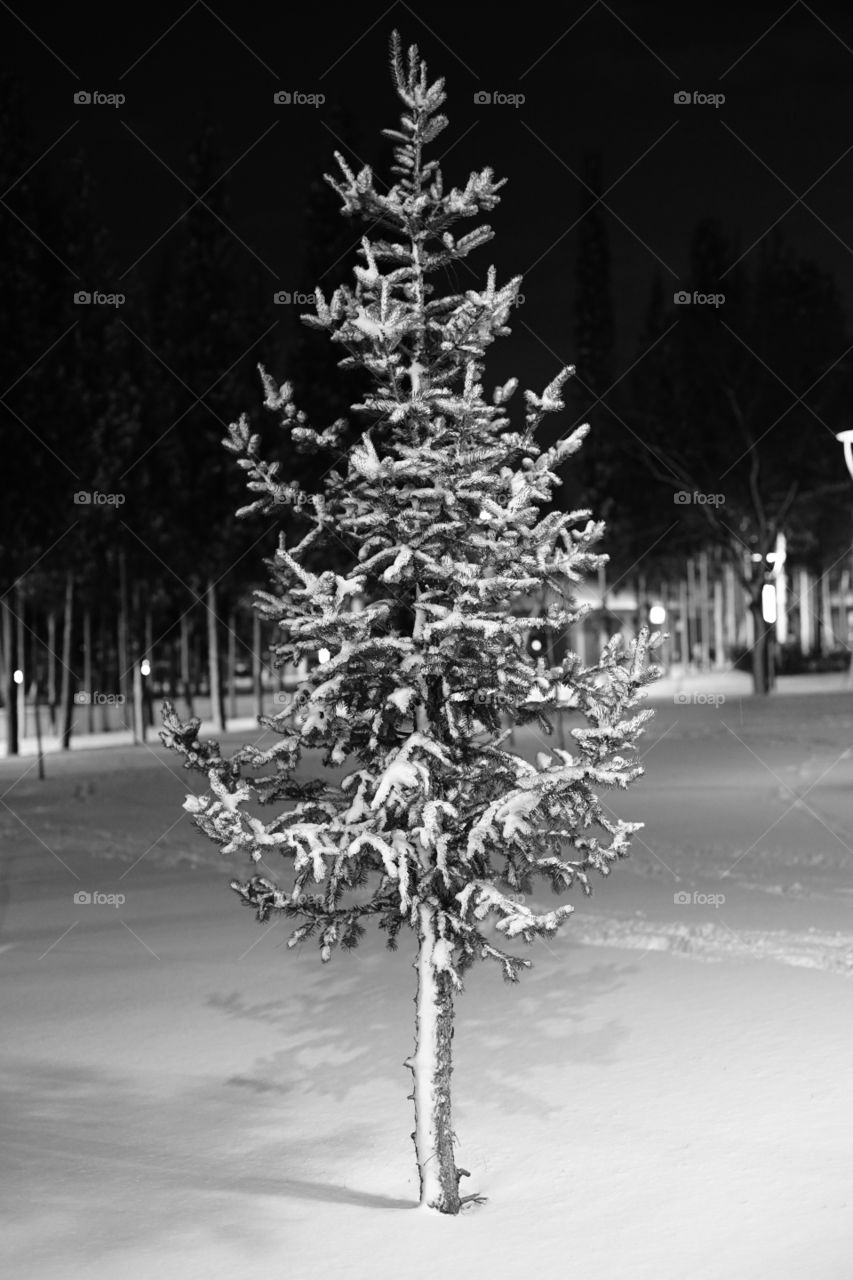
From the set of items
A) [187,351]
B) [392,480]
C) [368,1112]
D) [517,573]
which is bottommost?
[368,1112]

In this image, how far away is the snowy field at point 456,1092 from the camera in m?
5.96

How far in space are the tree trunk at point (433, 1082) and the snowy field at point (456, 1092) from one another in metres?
0.16

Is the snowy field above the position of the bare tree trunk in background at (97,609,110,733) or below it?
below

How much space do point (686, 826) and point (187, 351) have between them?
26.4 m

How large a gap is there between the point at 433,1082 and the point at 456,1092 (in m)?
1.70

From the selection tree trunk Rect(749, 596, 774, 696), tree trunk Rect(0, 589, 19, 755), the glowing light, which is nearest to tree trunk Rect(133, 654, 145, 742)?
tree trunk Rect(0, 589, 19, 755)

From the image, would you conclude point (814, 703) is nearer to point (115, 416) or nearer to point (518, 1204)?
point (115, 416)

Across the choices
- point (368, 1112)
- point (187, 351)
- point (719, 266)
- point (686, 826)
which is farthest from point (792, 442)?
point (368, 1112)

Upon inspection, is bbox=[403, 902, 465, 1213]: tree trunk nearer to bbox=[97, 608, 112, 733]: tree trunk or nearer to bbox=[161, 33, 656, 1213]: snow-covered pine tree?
bbox=[161, 33, 656, 1213]: snow-covered pine tree

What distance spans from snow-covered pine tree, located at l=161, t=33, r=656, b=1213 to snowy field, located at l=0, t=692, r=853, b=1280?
714 millimetres

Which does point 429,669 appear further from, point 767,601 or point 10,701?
point 767,601

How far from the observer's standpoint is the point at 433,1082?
21.0 ft

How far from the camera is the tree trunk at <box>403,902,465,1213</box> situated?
6352 mm

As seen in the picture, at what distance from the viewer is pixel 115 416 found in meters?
36.9
